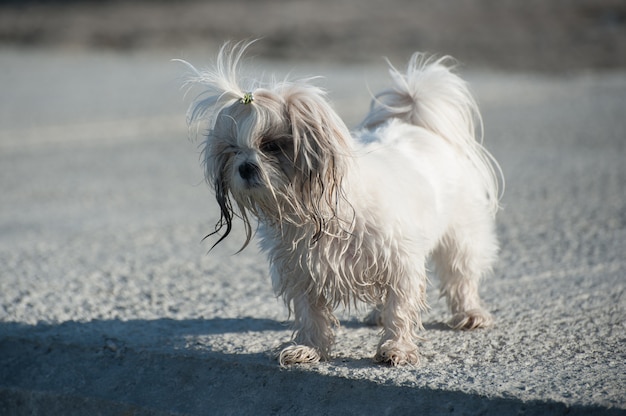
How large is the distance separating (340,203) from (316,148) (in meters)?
0.32

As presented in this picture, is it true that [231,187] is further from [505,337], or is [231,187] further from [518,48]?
[518,48]

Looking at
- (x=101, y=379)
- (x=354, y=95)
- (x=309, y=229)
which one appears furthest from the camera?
(x=354, y=95)

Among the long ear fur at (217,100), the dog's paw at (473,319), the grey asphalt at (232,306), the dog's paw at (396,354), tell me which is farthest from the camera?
the dog's paw at (473,319)

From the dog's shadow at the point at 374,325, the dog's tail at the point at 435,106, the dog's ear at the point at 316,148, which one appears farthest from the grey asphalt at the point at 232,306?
the dog's tail at the point at 435,106

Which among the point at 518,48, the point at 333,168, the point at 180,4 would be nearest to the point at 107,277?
the point at 333,168

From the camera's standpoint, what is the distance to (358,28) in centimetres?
2505

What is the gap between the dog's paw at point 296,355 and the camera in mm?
4109

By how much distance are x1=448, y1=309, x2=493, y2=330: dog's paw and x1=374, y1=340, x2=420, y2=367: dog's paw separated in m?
0.66

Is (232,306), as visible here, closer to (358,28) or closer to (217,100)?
(217,100)

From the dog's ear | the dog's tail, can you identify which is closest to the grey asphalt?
the dog's ear

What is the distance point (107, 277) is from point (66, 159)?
5.27 m

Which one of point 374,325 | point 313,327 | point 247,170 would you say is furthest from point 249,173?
point 374,325

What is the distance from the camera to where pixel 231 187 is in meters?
3.80

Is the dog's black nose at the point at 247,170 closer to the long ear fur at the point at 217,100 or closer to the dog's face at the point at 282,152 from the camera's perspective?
the dog's face at the point at 282,152
